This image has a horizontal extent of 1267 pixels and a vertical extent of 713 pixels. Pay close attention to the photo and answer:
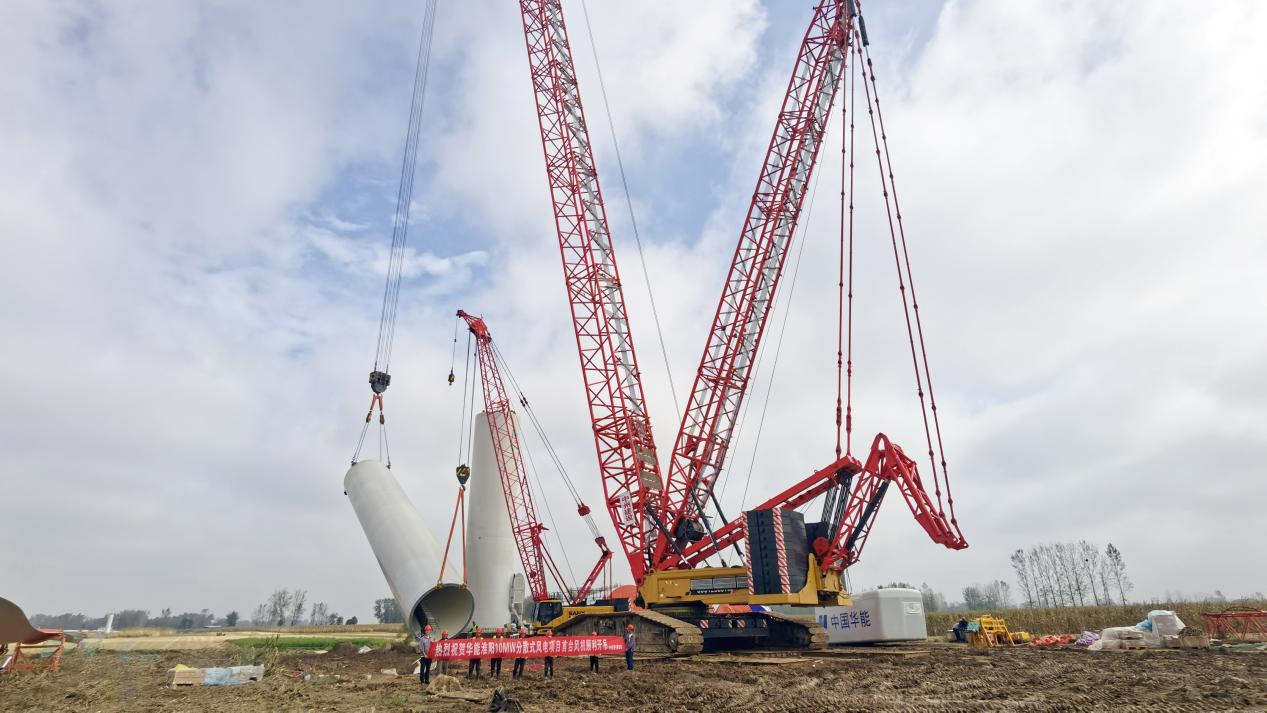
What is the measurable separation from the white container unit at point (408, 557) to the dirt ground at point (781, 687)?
6837mm

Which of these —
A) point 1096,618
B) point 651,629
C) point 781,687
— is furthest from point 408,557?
point 1096,618

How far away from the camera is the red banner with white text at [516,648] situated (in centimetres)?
1473

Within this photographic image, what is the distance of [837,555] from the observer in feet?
71.8

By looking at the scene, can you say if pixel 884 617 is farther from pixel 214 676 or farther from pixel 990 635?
pixel 214 676

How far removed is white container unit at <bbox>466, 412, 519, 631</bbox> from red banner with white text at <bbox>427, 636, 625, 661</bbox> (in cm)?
2121

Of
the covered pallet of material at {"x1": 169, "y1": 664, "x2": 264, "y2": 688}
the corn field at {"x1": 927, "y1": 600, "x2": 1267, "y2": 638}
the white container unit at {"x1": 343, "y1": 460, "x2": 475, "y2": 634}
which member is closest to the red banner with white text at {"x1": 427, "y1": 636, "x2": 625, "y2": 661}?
the covered pallet of material at {"x1": 169, "y1": 664, "x2": 264, "y2": 688}

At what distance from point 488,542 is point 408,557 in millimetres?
11854

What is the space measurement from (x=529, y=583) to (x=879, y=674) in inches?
1059

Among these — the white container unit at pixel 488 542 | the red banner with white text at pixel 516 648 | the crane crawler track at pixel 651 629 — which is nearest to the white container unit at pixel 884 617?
the crane crawler track at pixel 651 629

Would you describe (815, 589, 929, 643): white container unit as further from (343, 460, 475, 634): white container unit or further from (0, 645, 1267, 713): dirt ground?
(343, 460, 475, 634): white container unit

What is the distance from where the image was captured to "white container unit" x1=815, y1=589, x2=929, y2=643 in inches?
979

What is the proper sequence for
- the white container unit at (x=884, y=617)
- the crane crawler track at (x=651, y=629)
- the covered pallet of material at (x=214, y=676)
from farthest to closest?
the white container unit at (x=884, y=617), the crane crawler track at (x=651, y=629), the covered pallet of material at (x=214, y=676)

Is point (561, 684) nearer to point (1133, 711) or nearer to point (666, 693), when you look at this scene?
point (666, 693)

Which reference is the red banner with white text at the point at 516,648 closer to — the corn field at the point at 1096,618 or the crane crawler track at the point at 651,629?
the crane crawler track at the point at 651,629
